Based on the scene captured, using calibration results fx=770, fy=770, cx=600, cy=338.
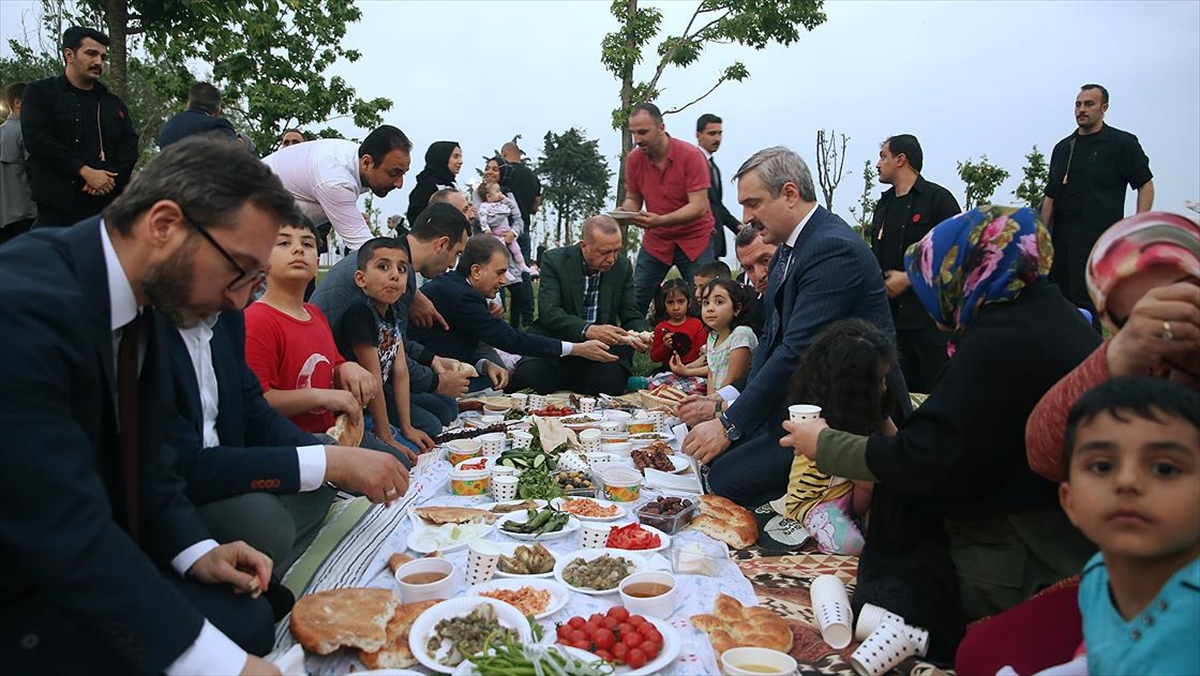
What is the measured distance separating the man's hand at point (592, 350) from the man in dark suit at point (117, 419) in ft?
15.5

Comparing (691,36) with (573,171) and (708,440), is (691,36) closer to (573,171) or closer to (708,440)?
(708,440)

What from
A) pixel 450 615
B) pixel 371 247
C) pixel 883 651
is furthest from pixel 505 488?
pixel 883 651

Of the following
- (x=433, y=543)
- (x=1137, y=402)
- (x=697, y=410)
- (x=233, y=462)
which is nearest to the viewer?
(x=1137, y=402)

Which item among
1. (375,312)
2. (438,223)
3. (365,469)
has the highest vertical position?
(438,223)

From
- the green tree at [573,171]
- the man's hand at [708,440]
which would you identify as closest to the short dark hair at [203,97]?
the man's hand at [708,440]

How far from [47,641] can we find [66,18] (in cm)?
2065

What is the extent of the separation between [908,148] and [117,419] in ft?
22.7

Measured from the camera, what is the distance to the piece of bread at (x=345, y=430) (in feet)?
12.1

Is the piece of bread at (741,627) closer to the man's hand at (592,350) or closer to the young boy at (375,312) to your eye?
the young boy at (375,312)

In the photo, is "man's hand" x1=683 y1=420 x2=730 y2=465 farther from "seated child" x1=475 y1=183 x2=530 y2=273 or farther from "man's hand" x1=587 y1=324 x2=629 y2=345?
"seated child" x1=475 y1=183 x2=530 y2=273

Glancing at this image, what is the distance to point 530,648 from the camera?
225 cm

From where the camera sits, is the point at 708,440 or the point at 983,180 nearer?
the point at 708,440

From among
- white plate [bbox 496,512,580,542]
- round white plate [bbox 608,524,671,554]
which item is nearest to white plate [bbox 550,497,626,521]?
white plate [bbox 496,512,580,542]

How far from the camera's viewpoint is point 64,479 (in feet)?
5.33
